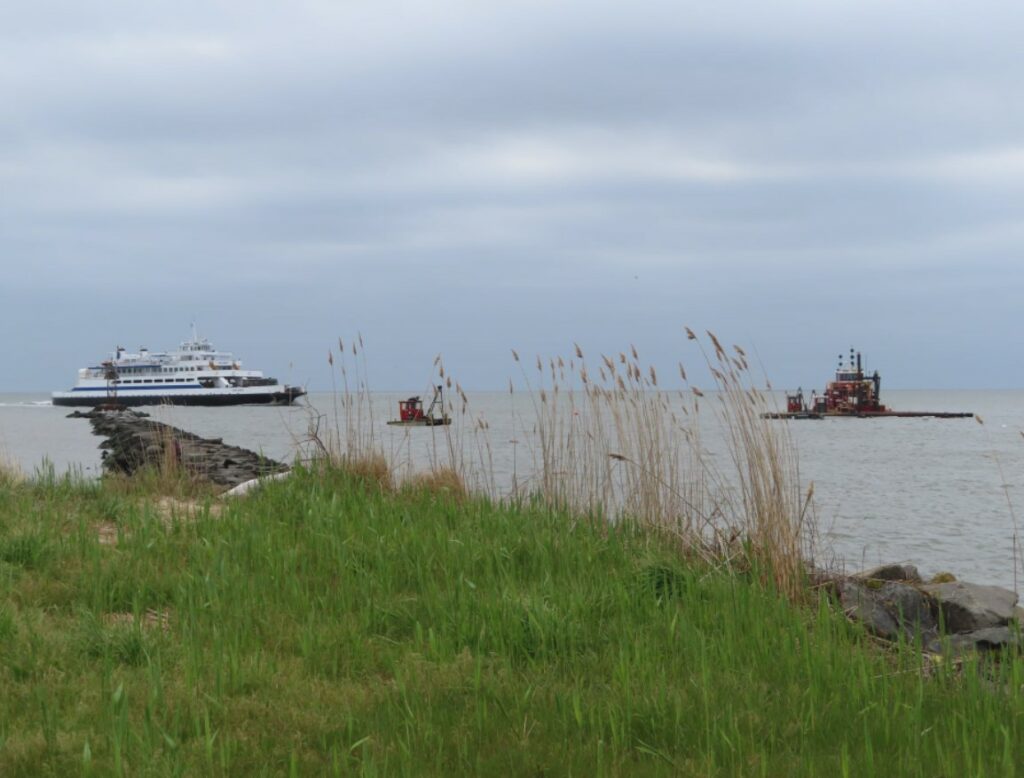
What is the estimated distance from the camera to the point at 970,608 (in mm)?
8039

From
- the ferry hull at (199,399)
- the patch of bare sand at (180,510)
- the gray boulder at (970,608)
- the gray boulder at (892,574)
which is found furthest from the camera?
the ferry hull at (199,399)

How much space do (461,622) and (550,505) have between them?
3.48 metres

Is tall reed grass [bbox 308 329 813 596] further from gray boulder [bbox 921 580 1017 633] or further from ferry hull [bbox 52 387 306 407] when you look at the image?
ferry hull [bbox 52 387 306 407]

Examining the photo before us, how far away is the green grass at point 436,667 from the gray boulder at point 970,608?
2997mm

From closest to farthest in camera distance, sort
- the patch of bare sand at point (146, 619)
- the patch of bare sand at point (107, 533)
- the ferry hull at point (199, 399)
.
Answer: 1. the patch of bare sand at point (146, 619)
2. the patch of bare sand at point (107, 533)
3. the ferry hull at point (199, 399)

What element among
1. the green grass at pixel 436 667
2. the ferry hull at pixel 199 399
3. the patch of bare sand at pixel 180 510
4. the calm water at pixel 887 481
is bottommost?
the calm water at pixel 887 481

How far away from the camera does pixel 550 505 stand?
7.82m

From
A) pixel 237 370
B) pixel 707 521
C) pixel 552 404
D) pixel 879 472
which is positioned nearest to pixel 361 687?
pixel 707 521

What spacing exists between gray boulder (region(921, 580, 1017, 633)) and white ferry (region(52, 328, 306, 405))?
276 ft

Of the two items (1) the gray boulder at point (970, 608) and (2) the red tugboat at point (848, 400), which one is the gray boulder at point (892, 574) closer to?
(1) the gray boulder at point (970, 608)

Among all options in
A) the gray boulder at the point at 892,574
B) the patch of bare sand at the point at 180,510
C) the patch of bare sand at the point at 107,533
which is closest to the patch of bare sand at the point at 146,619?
the patch of bare sand at the point at 107,533

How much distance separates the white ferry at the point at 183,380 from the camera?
296 ft

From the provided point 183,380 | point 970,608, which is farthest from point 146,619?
point 183,380

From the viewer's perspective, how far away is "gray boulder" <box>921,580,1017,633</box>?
26.0 ft
